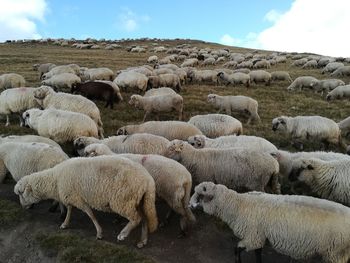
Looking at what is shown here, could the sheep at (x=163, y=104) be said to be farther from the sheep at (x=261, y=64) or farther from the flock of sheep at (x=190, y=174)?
the sheep at (x=261, y=64)

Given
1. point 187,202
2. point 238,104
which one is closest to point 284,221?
point 187,202

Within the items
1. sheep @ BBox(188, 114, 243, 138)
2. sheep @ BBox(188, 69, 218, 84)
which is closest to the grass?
sheep @ BBox(188, 114, 243, 138)

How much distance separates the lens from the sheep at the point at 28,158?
9445mm

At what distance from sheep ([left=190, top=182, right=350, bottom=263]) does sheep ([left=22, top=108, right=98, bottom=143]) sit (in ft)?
17.5

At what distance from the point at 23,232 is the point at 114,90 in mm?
9804

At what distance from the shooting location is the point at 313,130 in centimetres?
1391

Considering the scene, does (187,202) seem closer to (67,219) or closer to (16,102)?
(67,219)

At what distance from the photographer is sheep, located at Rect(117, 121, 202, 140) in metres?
12.2

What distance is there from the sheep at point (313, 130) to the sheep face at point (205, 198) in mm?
7075

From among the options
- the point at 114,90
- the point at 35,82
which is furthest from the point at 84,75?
the point at 114,90

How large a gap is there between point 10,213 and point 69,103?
5.87 m

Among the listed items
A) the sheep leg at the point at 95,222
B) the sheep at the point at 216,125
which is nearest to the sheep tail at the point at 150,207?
the sheep leg at the point at 95,222

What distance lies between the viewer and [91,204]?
320 inches

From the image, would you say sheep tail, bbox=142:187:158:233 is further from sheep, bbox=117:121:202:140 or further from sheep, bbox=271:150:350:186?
sheep, bbox=117:121:202:140
